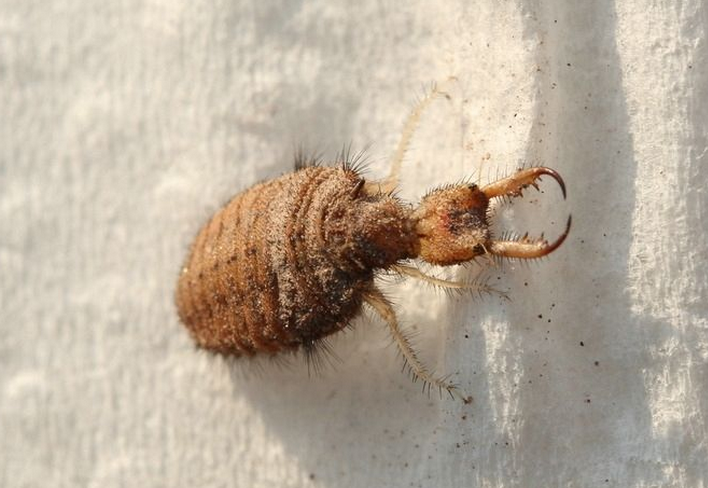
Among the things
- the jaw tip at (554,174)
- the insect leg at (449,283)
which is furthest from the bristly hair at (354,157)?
the jaw tip at (554,174)

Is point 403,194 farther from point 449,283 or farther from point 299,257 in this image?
point 299,257

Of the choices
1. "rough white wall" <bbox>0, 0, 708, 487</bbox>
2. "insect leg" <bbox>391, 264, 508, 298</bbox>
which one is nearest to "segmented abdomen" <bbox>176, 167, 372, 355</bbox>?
"insect leg" <bbox>391, 264, 508, 298</bbox>

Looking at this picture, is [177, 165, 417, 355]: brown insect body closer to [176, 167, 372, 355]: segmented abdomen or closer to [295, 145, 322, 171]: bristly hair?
[176, 167, 372, 355]: segmented abdomen

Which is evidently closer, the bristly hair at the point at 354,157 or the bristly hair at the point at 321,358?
the bristly hair at the point at 321,358

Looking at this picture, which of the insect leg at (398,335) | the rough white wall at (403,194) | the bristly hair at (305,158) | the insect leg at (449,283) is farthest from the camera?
the bristly hair at (305,158)

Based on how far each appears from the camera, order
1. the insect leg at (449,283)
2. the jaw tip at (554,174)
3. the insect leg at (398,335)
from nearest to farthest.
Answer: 1. the jaw tip at (554,174)
2. the insect leg at (449,283)
3. the insect leg at (398,335)

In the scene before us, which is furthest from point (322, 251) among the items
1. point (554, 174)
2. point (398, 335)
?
point (554, 174)

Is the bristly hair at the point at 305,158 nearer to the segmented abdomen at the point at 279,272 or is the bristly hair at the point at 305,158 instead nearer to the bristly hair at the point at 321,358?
the segmented abdomen at the point at 279,272
